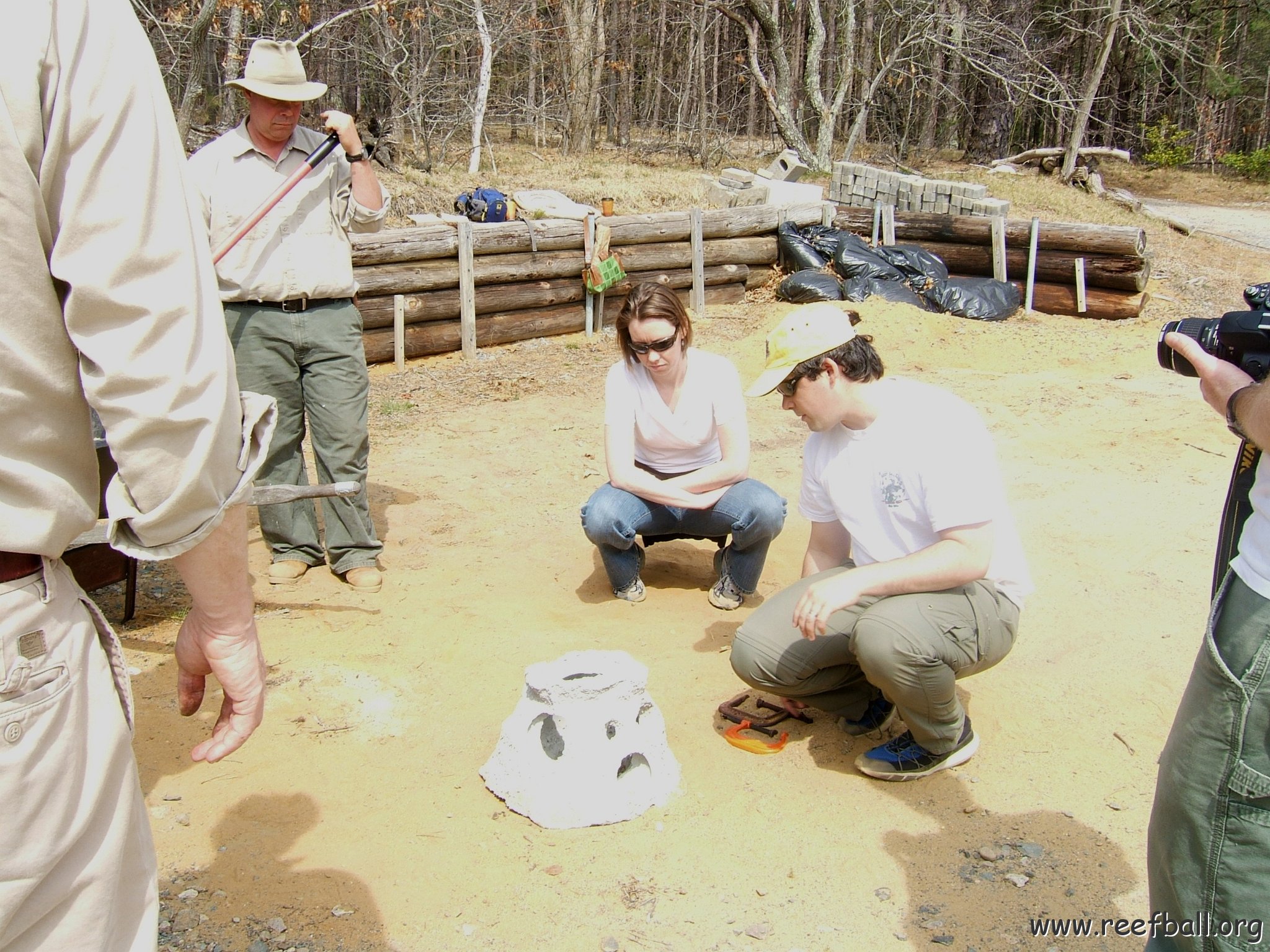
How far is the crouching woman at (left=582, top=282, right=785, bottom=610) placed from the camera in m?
4.11

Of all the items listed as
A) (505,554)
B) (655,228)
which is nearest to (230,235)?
(505,554)

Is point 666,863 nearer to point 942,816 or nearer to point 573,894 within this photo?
point 573,894

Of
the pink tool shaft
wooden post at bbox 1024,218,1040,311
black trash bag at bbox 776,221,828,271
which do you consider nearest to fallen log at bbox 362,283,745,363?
black trash bag at bbox 776,221,828,271

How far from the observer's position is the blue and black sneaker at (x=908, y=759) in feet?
10.3

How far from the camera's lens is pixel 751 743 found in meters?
3.30

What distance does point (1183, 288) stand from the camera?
1118 cm

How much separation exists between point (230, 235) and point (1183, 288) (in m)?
10.0

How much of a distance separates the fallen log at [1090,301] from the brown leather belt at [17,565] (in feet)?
32.5

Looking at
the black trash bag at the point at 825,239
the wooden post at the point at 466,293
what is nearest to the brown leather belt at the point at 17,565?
the wooden post at the point at 466,293

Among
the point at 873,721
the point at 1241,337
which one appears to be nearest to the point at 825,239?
the point at 873,721

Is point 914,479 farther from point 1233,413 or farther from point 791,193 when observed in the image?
point 791,193

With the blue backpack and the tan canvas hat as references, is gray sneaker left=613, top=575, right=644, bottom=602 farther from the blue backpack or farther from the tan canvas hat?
the blue backpack

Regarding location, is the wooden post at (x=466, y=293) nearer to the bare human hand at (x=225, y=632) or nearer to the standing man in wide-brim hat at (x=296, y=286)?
the standing man in wide-brim hat at (x=296, y=286)

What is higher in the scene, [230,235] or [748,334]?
[230,235]
